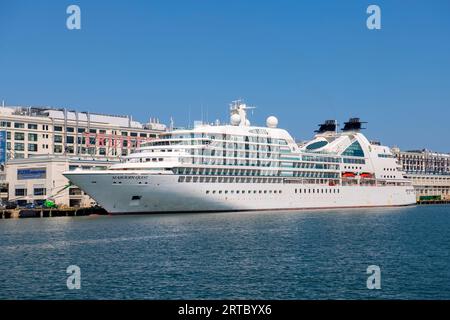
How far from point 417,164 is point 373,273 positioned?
170 metres

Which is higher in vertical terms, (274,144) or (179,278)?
(274,144)

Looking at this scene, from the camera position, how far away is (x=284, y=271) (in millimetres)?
33219

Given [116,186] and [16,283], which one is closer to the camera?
[16,283]

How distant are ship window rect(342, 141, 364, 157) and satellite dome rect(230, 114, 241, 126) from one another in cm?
2242

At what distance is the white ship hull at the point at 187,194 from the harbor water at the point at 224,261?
13034mm

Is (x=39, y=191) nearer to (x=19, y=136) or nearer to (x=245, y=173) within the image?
(x=19, y=136)

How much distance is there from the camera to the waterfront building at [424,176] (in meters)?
166

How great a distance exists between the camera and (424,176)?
16950cm

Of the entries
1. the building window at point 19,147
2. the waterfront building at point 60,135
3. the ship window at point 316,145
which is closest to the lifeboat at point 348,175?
the ship window at point 316,145

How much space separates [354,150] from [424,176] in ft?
233

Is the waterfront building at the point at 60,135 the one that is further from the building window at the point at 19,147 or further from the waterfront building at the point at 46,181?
the waterfront building at the point at 46,181

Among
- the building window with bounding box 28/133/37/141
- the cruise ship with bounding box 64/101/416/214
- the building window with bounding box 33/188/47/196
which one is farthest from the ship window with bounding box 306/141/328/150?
the building window with bounding box 28/133/37/141
